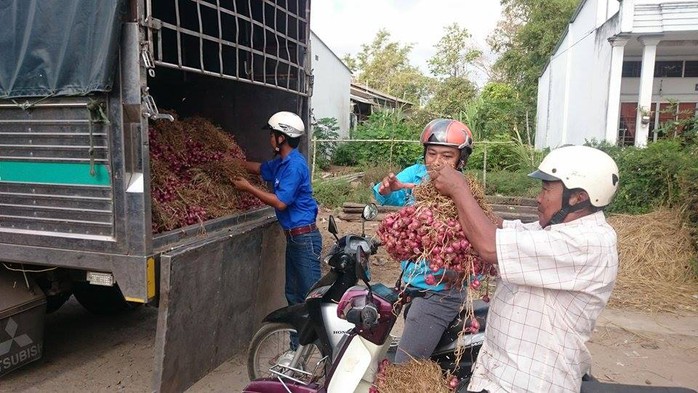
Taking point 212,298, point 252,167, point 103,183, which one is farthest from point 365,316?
point 252,167

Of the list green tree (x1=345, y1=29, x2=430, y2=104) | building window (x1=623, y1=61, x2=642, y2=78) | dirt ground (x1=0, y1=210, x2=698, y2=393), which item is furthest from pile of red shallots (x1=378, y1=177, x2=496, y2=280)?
green tree (x1=345, y1=29, x2=430, y2=104)

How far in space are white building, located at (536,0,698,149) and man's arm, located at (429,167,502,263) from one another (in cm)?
Answer: 942

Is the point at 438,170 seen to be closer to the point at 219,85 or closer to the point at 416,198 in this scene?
the point at 416,198

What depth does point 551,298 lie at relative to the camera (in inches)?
70.7

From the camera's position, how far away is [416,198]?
1972 mm

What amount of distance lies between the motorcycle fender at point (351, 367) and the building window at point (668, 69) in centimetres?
1458

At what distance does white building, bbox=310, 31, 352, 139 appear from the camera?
61.0 ft

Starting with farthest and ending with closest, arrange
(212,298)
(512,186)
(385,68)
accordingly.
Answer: (385,68) → (512,186) → (212,298)

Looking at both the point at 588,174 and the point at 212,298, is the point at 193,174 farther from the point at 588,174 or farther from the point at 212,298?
the point at 588,174

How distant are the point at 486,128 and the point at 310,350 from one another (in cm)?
1572

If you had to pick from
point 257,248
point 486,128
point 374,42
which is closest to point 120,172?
point 257,248

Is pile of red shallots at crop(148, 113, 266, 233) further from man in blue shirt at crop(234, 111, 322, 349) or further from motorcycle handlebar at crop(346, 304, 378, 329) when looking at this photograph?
Answer: motorcycle handlebar at crop(346, 304, 378, 329)

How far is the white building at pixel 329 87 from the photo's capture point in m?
18.6

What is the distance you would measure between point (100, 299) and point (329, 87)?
15889mm
